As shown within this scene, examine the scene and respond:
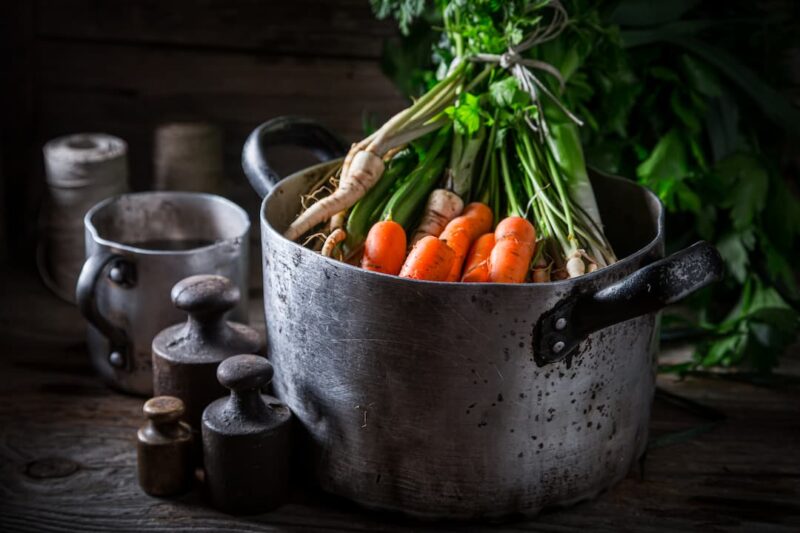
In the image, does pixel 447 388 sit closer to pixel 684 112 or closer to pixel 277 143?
pixel 277 143

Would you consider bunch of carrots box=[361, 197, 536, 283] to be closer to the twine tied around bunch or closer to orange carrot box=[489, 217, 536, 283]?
orange carrot box=[489, 217, 536, 283]

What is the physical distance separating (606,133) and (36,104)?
979mm

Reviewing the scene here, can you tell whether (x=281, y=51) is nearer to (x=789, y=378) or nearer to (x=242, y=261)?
(x=242, y=261)

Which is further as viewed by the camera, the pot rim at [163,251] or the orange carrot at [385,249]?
the pot rim at [163,251]

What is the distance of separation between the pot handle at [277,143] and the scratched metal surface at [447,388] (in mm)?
178

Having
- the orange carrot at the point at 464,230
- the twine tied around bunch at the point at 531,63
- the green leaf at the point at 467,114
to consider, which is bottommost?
the orange carrot at the point at 464,230

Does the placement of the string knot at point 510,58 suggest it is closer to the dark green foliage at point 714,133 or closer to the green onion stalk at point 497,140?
the green onion stalk at point 497,140

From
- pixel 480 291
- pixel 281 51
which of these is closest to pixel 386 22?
pixel 281 51

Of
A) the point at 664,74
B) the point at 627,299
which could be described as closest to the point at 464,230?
the point at 627,299

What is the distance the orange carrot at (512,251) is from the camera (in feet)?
3.22

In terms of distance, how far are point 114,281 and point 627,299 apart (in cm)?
62

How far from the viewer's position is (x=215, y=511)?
39.3 inches

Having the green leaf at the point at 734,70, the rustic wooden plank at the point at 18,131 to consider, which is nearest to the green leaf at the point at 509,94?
the green leaf at the point at 734,70

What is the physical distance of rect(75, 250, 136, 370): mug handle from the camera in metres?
1.14
